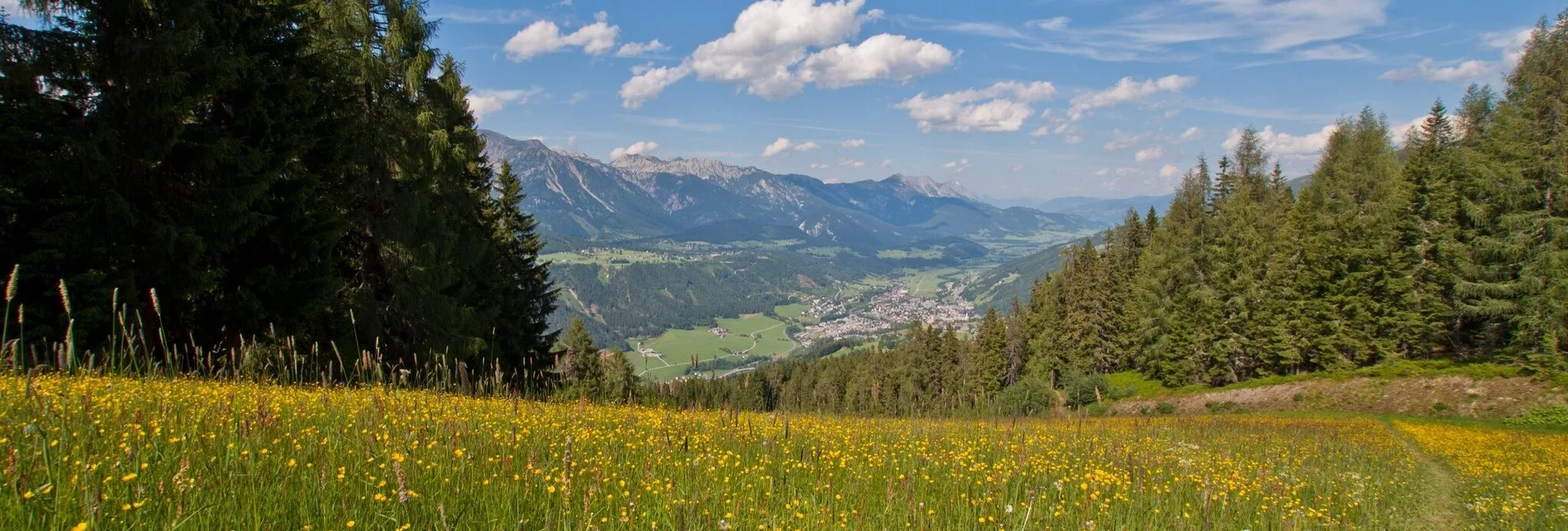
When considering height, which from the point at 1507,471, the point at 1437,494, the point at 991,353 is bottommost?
the point at 991,353

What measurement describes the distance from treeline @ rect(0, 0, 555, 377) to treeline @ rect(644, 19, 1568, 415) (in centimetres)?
883

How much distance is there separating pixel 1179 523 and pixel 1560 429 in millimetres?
29089

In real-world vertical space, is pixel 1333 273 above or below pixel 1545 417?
above

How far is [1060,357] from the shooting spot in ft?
175

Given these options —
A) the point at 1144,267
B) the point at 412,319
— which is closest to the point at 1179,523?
the point at 412,319

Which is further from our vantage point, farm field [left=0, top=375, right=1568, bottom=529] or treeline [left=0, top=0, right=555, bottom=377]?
treeline [left=0, top=0, right=555, bottom=377]

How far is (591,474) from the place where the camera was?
180 inches

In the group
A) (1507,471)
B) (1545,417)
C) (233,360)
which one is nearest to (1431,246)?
(1545,417)

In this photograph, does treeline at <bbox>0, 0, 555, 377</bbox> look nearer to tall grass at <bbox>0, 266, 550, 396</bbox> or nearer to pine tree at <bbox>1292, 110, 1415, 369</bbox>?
tall grass at <bbox>0, 266, 550, 396</bbox>

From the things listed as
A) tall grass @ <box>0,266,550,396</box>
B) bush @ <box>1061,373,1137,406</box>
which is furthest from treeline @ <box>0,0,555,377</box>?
bush @ <box>1061,373,1137,406</box>

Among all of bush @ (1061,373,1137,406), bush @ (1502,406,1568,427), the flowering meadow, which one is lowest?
bush @ (1061,373,1137,406)

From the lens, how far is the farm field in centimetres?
276

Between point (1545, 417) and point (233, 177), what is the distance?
4013 centimetres

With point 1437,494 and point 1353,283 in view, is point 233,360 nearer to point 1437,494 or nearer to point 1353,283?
point 1437,494
